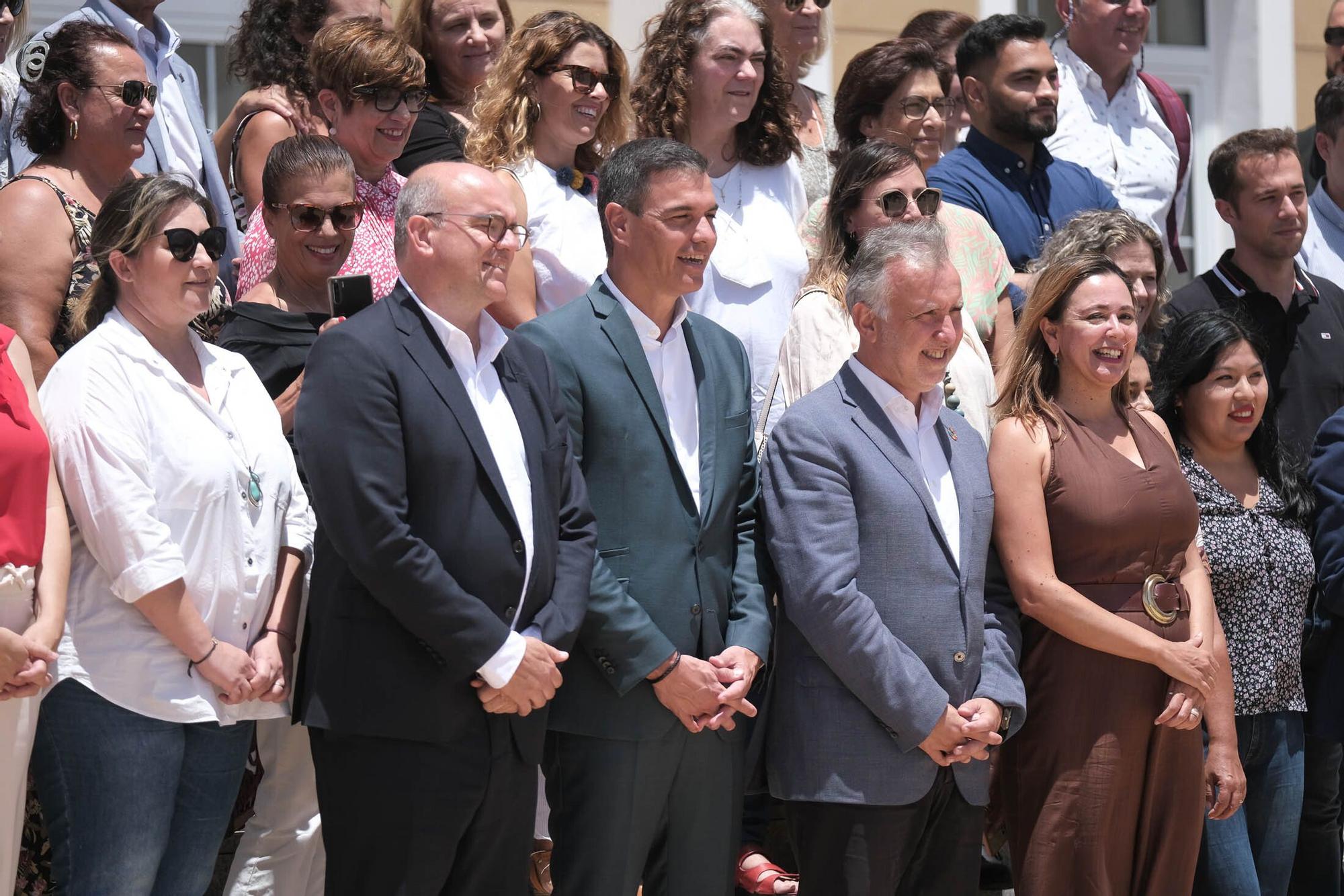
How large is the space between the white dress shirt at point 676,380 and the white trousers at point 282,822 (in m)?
1.19

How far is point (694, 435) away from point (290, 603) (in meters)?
1.07

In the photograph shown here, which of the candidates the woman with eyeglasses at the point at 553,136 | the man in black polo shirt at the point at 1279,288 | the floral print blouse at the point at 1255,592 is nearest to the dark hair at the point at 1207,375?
the floral print blouse at the point at 1255,592

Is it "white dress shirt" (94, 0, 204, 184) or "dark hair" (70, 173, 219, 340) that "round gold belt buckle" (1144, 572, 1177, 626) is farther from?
"white dress shirt" (94, 0, 204, 184)

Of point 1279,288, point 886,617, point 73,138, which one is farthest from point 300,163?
point 1279,288

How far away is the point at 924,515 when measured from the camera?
405cm

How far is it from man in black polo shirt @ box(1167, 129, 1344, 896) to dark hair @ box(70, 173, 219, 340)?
338 cm

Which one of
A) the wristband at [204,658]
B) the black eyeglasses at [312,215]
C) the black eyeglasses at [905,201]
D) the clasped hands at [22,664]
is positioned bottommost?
the wristband at [204,658]

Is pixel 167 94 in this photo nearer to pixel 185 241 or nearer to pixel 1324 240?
pixel 185 241

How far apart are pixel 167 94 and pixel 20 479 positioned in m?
2.41

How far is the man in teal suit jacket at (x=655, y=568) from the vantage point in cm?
381

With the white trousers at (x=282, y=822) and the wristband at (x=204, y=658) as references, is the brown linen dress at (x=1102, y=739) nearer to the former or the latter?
the white trousers at (x=282, y=822)

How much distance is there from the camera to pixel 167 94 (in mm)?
5605

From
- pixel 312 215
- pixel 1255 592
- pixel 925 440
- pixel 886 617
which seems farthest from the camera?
pixel 1255 592

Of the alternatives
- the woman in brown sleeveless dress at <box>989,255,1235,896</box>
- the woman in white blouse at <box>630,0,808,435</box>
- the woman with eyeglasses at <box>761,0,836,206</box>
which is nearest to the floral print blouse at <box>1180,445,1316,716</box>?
the woman in brown sleeveless dress at <box>989,255,1235,896</box>
